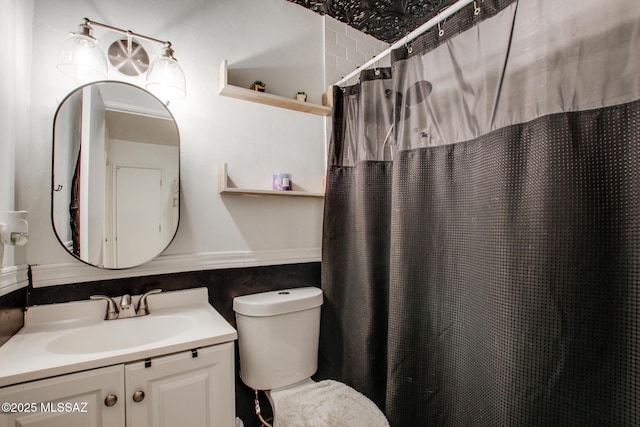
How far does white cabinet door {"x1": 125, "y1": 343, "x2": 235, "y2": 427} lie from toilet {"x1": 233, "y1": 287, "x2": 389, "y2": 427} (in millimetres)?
293

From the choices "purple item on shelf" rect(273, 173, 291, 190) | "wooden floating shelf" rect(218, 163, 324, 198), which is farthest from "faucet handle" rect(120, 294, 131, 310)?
"purple item on shelf" rect(273, 173, 291, 190)

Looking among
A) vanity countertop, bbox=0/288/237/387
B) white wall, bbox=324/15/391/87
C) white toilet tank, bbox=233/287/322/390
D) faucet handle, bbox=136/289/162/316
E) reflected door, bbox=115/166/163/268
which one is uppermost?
white wall, bbox=324/15/391/87

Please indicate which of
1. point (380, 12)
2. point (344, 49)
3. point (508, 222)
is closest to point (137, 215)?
point (508, 222)

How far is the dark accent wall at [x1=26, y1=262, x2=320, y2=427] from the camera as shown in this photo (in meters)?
1.15

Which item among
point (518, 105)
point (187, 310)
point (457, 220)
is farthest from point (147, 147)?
point (518, 105)

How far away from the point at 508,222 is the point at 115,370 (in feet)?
4.27

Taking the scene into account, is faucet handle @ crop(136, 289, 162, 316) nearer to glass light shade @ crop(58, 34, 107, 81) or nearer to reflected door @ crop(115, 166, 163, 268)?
reflected door @ crop(115, 166, 163, 268)

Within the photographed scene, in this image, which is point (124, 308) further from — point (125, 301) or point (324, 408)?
point (324, 408)

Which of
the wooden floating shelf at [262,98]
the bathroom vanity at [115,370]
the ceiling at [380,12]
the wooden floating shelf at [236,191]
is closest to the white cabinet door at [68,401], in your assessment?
the bathroom vanity at [115,370]

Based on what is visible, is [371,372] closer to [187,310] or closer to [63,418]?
[187,310]

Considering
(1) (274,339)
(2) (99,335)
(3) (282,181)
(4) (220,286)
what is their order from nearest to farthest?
1. (2) (99,335)
2. (1) (274,339)
3. (4) (220,286)
4. (3) (282,181)

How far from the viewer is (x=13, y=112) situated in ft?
3.48

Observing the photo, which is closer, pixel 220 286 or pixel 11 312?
pixel 11 312

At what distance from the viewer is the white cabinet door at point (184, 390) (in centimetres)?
91
